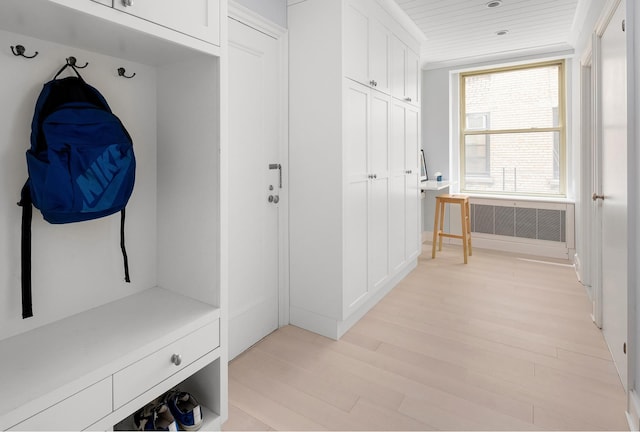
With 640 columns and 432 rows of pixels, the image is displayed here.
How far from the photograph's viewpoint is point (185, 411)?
1474 millimetres

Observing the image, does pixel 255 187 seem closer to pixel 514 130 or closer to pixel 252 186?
pixel 252 186

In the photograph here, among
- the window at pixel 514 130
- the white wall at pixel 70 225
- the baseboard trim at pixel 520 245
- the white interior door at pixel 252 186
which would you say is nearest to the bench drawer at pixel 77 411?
the white wall at pixel 70 225

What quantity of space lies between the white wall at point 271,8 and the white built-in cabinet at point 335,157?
58 millimetres

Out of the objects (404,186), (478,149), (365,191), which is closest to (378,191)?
(365,191)

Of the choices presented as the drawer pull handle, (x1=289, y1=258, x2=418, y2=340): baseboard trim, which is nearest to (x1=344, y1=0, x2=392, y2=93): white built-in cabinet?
(x1=289, y1=258, x2=418, y2=340): baseboard trim

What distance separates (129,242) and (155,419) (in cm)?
74

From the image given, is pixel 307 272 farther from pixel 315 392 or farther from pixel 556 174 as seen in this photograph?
pixel 556 174

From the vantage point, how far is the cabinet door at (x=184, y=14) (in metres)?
1.16

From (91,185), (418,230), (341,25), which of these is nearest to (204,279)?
(91,185)

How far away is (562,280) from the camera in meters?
3.57

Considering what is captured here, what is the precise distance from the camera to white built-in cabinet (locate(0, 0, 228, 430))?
1.10 meters

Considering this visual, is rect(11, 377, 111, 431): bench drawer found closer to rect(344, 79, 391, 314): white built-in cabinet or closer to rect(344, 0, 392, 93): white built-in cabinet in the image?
rect(344, 79, 391, 314): white built-in cabinet

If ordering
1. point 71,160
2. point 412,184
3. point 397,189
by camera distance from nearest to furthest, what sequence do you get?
point 71,160 < point 397,189 < point 412,184

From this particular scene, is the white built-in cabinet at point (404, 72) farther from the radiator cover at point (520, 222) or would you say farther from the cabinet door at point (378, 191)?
the radiator cover at point (520, 222)
